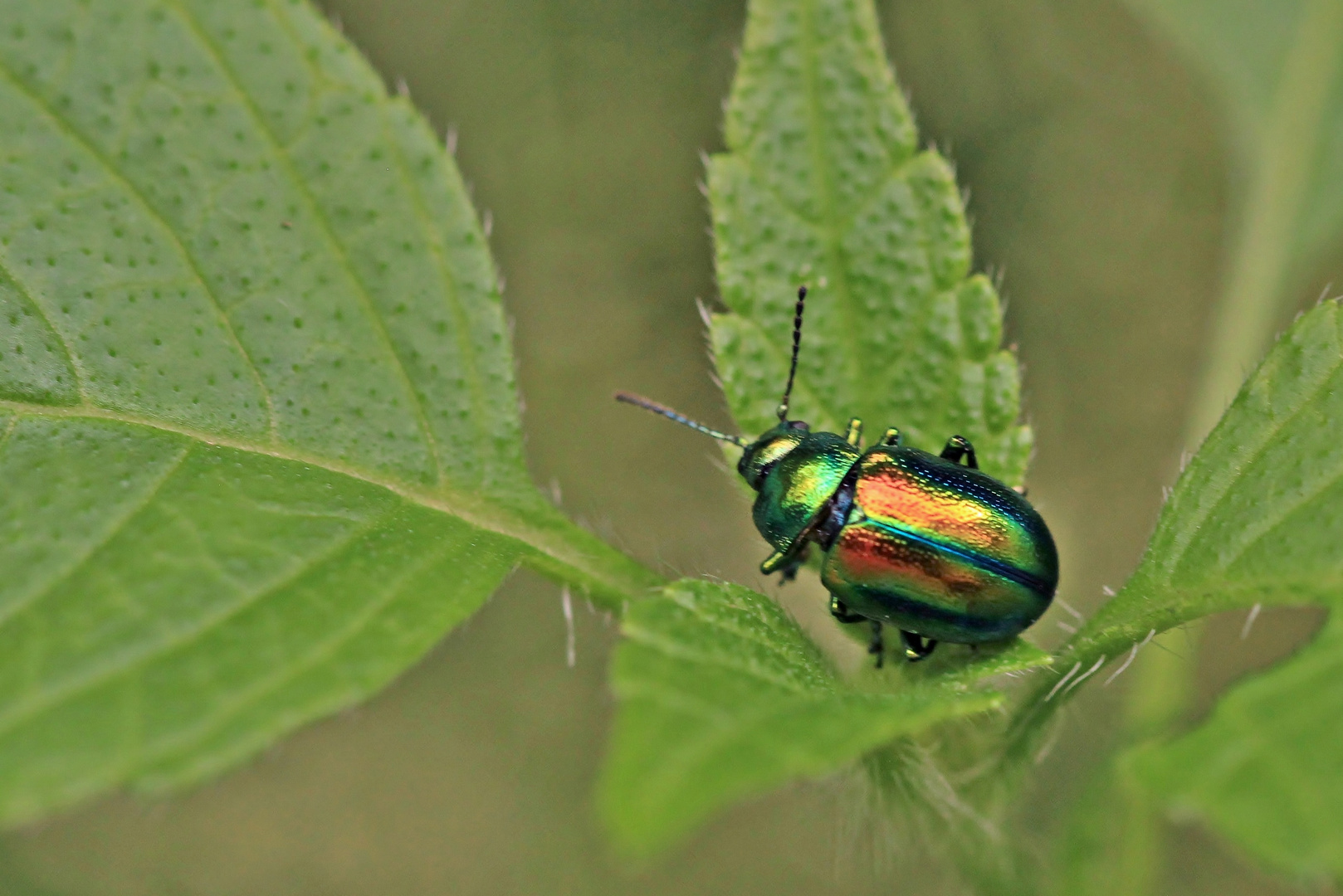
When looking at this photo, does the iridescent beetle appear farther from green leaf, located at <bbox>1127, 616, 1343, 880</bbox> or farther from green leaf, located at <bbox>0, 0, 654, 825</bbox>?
green leaf, located at <bbox>1127, 616, 1343, 880</bbox>

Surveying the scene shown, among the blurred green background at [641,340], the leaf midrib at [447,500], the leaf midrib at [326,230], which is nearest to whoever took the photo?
the leaf midrib at [447,500]

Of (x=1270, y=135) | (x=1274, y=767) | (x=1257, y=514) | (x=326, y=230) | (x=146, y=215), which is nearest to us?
(x=1274, y=767)

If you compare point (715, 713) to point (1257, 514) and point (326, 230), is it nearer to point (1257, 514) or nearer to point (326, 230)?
point (1257, 514)

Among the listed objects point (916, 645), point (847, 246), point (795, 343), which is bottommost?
point (916, 645)

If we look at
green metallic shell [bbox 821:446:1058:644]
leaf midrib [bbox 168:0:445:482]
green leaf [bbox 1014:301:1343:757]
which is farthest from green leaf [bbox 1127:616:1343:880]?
leaf midrib [bbox 168:0:445:482]

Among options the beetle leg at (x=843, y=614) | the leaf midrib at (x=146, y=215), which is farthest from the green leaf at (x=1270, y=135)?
the leaf midrib at (x=146, y=215)

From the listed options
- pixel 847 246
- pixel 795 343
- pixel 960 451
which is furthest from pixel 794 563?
pixel 847 246

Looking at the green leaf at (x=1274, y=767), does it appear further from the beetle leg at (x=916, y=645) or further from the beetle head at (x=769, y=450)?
the beetle head at (x=769, y=450)
